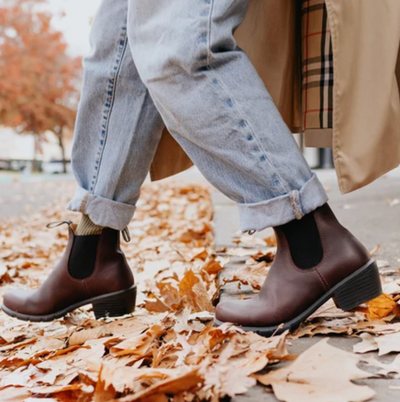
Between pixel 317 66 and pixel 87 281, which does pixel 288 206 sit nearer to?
pixel 317 66

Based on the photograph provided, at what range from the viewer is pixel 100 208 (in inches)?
63.5

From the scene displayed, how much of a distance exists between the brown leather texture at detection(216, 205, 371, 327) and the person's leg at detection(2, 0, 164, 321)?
0.53m

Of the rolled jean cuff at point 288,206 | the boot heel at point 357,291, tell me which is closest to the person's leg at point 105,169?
the rolled jean cuff at point 288,206

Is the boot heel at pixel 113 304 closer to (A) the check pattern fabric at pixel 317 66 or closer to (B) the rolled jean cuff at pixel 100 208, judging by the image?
(B) the rolled jean cuff at pixel 100 208

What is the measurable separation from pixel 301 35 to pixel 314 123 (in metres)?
0.27

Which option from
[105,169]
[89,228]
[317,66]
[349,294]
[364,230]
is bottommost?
[364,230]

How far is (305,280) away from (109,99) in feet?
2.59

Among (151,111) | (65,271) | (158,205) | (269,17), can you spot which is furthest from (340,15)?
(158,205)

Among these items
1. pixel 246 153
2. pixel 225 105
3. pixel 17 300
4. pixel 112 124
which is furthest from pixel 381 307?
pixel 17 300

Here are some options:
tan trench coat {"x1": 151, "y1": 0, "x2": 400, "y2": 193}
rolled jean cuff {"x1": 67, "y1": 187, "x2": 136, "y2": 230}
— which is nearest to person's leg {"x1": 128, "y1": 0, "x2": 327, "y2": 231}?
tan trench coat {"x1": 151, "y1": 0, "x2": 400, "y2": 193}

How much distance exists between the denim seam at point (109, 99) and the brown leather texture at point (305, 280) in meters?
0.62

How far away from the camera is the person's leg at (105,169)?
159 cm

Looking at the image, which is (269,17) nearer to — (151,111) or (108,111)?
(151,111)

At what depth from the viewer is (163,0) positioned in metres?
1.24
